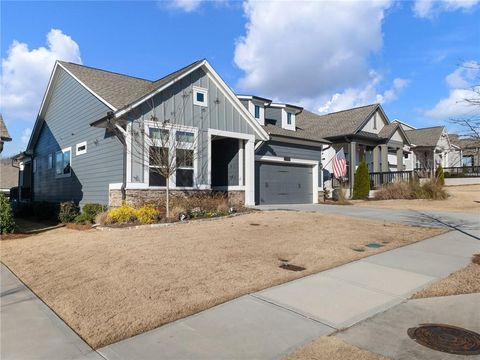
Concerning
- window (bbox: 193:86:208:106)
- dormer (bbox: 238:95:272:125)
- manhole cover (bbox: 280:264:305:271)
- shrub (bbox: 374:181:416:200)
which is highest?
dormer (bbox: 238:95:272:125)

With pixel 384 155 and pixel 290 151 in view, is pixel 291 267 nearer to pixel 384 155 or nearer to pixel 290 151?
pixel 290 151

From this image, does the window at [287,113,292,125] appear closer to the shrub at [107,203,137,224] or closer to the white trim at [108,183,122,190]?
the white trim at [108,183,122,190]

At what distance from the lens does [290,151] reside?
69.2 ft

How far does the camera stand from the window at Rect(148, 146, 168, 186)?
13.8m

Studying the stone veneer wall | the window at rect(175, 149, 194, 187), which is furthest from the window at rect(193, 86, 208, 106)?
the stone veneer wall

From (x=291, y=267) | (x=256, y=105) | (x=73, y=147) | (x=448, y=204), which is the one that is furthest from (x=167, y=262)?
(x=448, y=204)

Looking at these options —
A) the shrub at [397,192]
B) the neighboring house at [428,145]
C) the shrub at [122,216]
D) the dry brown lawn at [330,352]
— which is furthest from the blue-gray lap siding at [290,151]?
the neighboring house at [428,145]

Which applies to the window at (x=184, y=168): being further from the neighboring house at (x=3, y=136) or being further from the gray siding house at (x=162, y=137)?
the neighboring house at (x=3, y=136)

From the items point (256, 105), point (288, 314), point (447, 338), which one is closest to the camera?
point (447, 338)

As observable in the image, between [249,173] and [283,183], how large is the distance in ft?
10.7

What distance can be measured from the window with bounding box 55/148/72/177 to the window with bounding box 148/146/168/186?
22.5 ft

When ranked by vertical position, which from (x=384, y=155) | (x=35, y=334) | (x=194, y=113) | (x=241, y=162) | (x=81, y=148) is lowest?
(x=35, y=334)

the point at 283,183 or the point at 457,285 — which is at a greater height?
the point at 283,183

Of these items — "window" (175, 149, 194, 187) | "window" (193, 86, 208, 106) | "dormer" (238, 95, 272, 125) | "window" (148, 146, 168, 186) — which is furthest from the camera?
"dormer" (238, 95, 272, 125)
